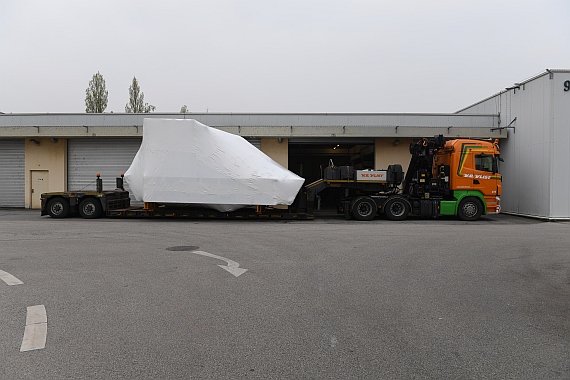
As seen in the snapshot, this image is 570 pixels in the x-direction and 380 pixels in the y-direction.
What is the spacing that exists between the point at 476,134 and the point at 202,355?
20.6 m

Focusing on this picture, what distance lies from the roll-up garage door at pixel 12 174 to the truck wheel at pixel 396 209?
1892 cm

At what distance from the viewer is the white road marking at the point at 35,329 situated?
408 cm

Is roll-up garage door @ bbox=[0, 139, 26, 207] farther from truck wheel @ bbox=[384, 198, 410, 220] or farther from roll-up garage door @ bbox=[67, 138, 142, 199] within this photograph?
truck wheel @ bbox=[384, 198, 410, 220]

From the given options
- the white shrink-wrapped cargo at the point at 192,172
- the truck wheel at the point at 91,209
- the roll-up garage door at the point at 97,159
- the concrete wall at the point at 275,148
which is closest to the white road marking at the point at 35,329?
the white shrink-wrapped cargo at the point at 192,172

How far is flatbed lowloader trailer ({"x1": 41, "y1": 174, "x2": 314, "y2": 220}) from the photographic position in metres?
16.5

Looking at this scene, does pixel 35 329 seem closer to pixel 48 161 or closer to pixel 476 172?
pixel 476 172

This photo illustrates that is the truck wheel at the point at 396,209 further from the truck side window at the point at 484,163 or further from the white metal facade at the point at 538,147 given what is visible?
the white metal facade at the point at 538,147

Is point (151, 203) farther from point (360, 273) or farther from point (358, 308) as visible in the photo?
point (358, 308)

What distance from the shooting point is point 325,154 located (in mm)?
30219

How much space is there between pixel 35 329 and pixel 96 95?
5489cm

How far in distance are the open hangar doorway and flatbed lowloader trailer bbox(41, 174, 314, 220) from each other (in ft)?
19.3

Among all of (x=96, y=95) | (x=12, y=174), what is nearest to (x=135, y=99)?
(x=96, y=95)

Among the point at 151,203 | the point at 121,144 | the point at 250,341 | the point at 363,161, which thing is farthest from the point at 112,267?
the point at 363,161

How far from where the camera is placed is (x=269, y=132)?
21422mm
